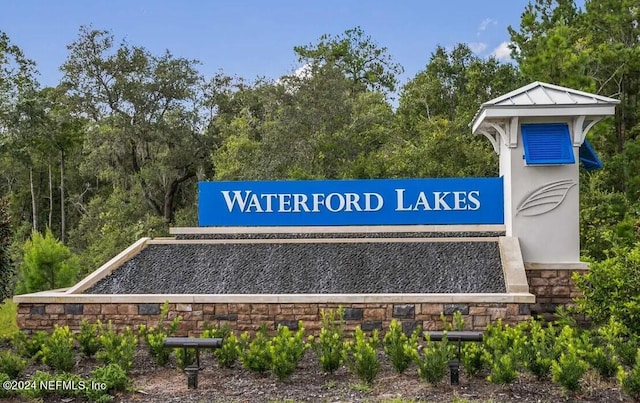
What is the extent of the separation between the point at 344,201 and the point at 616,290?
451 centimetres

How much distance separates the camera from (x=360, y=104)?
67.4 ft

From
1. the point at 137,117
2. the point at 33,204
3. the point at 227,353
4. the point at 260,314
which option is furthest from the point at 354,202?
the point at 33,204

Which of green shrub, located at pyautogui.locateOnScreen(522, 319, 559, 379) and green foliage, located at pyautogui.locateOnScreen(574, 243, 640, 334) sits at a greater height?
green foliage, located at pyautogui.locateOnScreen(574, 243, 640, 334)

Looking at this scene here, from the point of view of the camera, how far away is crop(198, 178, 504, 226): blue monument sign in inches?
423

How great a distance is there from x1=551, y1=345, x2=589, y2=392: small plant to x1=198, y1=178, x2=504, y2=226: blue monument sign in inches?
194

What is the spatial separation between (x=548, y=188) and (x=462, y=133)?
33.2ft

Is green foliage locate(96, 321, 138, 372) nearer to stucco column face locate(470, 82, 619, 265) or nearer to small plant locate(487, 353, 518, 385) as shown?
small plant locate(487, 353, 518, 385)

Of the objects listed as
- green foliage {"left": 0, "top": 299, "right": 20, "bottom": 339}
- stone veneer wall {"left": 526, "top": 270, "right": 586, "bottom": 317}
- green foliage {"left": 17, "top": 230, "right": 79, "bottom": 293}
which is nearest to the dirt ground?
green foliage {"left": 0, "top": 299, "right": 20, "bottom": 339}

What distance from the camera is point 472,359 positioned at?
6590mm

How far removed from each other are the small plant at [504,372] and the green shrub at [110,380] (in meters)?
3.47

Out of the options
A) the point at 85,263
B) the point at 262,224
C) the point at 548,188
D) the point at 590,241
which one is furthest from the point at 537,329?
the point at 85,263

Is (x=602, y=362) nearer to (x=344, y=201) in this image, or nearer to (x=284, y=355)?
(x=284, y=355)

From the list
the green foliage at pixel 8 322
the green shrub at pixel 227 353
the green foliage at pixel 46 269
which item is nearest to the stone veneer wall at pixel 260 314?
the green foliage at pixel 8 322

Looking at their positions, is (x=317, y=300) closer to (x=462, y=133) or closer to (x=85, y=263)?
(x=462, y=133)
